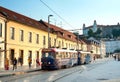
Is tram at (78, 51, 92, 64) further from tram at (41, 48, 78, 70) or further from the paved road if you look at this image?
the paved road

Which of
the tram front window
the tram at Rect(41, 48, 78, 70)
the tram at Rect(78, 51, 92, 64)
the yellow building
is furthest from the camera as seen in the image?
the tram at Rect(78, 51, 92, 64)

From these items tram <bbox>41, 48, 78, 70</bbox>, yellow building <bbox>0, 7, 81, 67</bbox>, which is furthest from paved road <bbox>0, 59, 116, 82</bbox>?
yellow building <bbox>0, 7, 81, 67</bbox>

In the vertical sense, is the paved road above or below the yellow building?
below

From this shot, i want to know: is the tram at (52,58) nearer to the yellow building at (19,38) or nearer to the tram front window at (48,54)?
the tram front window at (48,54)

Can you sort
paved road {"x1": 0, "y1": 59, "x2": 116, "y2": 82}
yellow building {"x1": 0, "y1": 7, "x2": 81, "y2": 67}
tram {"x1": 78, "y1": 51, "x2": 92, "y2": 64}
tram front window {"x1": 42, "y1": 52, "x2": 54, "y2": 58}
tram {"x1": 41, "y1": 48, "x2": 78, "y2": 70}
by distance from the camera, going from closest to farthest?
paved road {"x1": 0, "y1": 59, "x2": 116, "y2": 82}, tram {"x1": 41, "y1": 48, "x2": 78, "y2": 70}, tram front window {"x1": 42, "y1": 52, "x2": 54, "y2": 58}, yellow building {"x1": 0, "y1": 7, "x2": 81, "y2": 67}, tram {"x1": 78, "y1": 51, "x2": 92, "y2": 64}

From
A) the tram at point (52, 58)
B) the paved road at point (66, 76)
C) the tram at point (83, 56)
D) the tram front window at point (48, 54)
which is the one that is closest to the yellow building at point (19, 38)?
the tram front window at point (48, 54)

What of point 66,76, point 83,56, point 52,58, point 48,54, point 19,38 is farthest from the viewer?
point 83,56

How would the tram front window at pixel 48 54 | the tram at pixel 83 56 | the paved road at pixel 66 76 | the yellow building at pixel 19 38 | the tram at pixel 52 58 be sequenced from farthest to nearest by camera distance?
the tram at pixel 83 56 → the yellow building at pixel 19 38 → the tram front window at pixel 48 54 → the tram at pixel 52 58 → the paved road at pixel 66 76

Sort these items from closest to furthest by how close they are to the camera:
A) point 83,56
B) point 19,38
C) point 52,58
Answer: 1. point 52,58
2. point 19,38
3. point 83,56

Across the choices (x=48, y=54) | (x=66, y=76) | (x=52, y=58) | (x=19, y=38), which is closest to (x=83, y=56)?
(x=19, y=38)

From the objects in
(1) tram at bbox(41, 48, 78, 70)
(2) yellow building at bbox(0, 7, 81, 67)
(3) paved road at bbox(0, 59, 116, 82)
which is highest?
(2) yellow building at bbox(0, 7, 81, 67)

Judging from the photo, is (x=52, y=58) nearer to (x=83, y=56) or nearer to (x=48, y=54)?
(x=48, y=54)

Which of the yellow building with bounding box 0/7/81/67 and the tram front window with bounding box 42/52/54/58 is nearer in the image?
the tram front window with bounding box 42/52/54/58

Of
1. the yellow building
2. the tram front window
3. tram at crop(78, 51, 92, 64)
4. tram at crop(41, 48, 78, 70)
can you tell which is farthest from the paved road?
tram at crop(78, 51, 92, 64)
